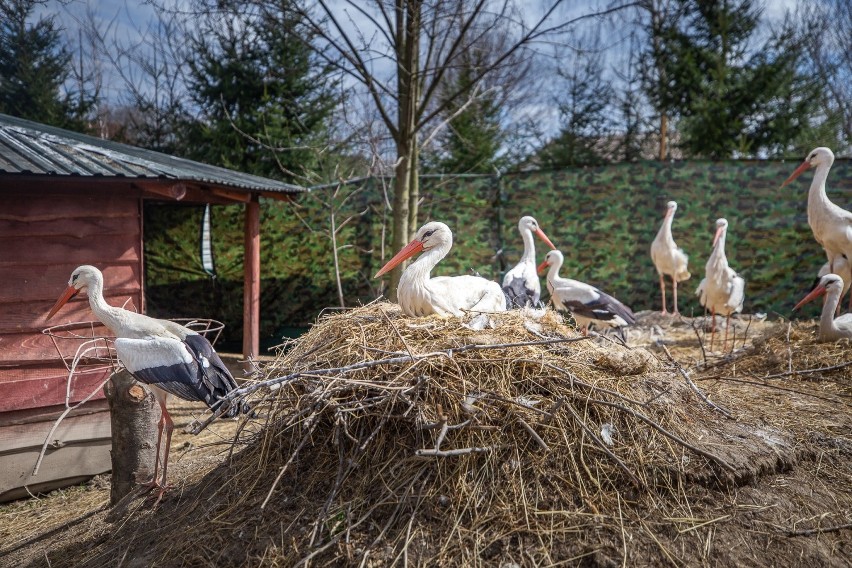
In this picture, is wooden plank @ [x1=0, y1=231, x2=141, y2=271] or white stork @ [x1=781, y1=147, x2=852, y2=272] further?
white stork @ [x1=781, y1=147, x2=852, y2=272]

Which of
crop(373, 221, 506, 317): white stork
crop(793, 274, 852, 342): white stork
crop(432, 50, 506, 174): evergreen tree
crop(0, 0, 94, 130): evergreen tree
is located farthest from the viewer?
crop(432, 50, 506, 174): evergreen tree

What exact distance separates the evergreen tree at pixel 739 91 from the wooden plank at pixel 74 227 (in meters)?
12.8

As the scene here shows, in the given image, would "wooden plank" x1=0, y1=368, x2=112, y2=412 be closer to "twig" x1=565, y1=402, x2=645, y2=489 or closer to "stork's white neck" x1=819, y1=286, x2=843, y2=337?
"twig" x1=565, y1=402, x2=645, y2=489

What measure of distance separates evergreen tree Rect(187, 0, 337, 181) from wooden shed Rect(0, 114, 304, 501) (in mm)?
5749

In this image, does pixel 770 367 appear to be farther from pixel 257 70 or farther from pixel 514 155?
pixel 514 155

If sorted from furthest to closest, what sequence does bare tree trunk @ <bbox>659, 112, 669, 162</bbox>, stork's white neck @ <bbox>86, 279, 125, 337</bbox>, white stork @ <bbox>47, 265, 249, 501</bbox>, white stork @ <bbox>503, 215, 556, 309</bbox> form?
1. bare tree trunk @ <bbox>659, 112, 669, 162</bbox>
2. white stork @ <bbox>503, 215, 556, 309</bbox>
3. stork's white neck @ <bbox>86, 279, 125, 337</bbox>
4. white stork @ <bbox>47, 265, 249, 501</bbox>

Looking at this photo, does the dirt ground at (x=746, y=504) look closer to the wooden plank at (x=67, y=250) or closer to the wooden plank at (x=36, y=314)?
the wooden plank at (x=36, y=314)

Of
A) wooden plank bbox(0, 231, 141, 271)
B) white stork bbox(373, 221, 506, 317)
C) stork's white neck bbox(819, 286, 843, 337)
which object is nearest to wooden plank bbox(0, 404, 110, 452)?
wooden plank bbox(0, 231, 141, 271)

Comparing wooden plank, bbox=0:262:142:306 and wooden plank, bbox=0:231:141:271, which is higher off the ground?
wooden plank, bbox=0:231:141:271

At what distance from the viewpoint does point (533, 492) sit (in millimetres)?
2633

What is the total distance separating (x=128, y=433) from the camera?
4.01 metres

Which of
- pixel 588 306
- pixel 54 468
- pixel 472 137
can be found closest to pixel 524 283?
pixel 588 306

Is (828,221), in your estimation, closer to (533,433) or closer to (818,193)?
(818,193)

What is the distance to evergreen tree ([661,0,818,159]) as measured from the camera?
540 inches
